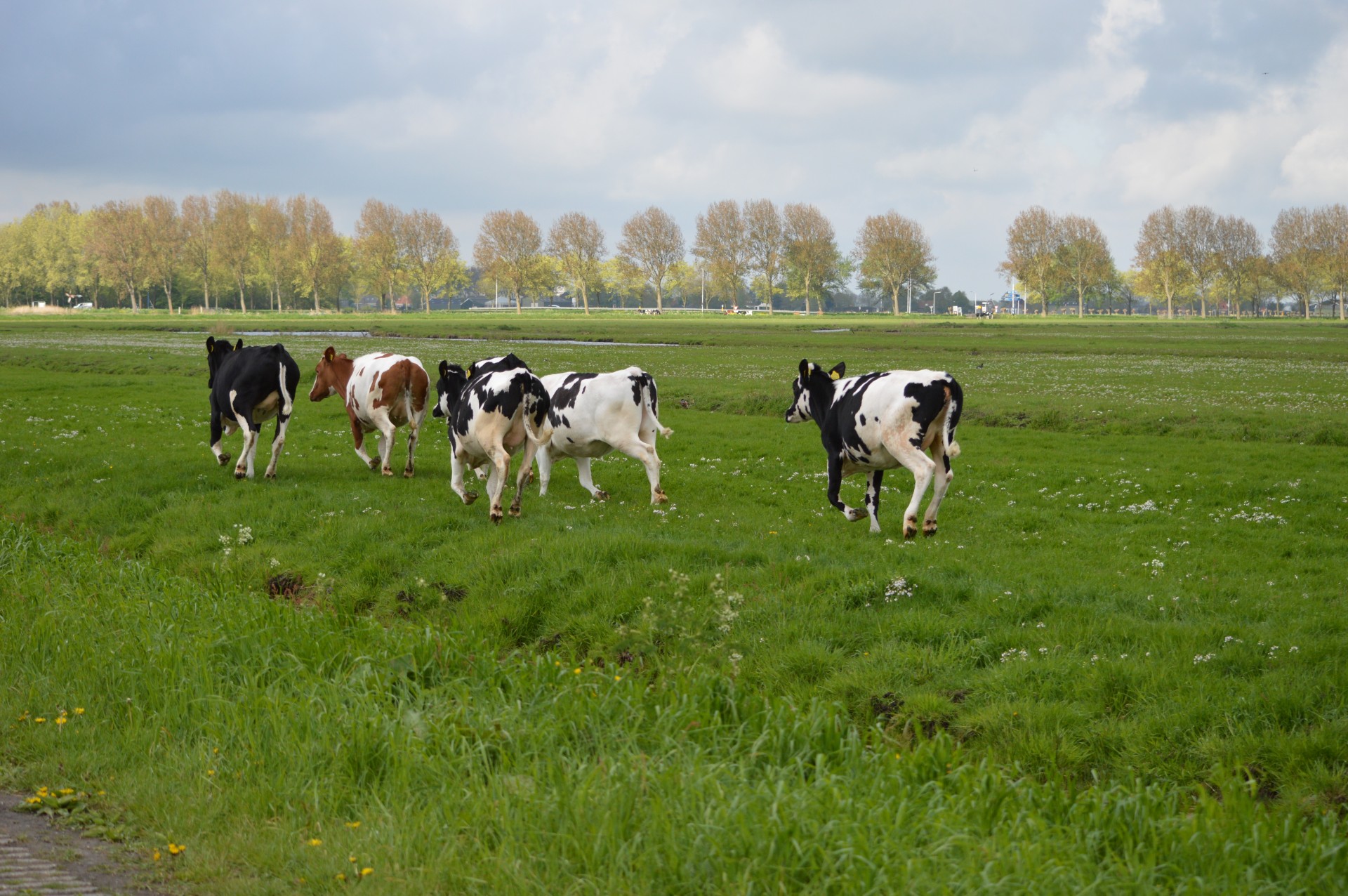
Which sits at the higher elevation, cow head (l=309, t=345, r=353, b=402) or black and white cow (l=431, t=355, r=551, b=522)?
cow head (l=309, t=345, r=353, b=402)

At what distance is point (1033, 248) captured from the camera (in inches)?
6004

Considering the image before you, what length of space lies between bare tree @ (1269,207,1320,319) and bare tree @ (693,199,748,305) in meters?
74.4

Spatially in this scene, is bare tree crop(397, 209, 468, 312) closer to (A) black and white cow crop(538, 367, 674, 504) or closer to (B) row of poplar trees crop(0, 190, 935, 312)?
(B) row of poplar trees crop(0, 190, 935, 312)

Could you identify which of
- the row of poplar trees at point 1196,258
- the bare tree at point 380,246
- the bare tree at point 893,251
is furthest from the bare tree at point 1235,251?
the bare tree at point 380,246

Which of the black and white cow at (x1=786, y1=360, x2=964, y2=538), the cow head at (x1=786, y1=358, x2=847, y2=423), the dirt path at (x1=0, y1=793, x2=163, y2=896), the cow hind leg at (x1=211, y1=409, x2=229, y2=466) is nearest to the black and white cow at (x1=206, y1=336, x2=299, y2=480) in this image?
the cow hind leg at (x1=211, y1=409, x2=229, y2=466)

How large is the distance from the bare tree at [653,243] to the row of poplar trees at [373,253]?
0.63 feet

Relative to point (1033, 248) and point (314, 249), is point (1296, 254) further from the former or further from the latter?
point (314, 249)

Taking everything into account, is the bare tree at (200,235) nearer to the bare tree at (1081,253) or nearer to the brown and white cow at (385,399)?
the bare tree at (1081,253)

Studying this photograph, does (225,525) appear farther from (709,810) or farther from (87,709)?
(709,810)

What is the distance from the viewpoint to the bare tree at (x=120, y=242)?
141000 millimetres

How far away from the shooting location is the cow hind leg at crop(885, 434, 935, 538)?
1342 centimetres

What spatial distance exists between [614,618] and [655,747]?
11.1 ft

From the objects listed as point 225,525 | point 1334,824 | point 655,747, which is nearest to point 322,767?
point 655,747

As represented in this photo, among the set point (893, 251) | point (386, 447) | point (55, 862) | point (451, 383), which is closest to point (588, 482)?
Answer: point (451, 383)
